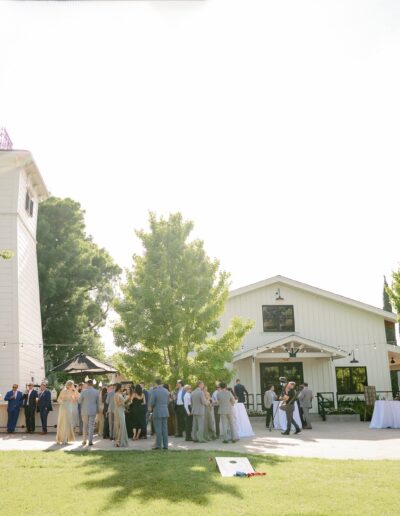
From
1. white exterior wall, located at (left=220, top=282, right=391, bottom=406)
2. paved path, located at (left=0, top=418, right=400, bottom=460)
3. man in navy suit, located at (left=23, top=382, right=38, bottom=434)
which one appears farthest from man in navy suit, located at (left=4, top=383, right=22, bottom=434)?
white exterior wall, located at (left=220, top=282, right=391, bottom=406)

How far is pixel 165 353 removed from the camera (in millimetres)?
19375

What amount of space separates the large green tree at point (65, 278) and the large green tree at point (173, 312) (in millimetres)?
15189

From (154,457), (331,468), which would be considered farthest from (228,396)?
(331,468)

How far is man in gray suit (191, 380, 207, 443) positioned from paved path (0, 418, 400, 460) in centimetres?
38

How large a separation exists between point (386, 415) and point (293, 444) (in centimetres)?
657

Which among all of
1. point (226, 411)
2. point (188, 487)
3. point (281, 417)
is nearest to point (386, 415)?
point (281, 417)

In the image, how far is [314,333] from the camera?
88.5 ft

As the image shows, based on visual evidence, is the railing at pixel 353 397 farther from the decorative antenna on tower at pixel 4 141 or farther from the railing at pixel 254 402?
the decorative antenna on tower at pixel 4 141

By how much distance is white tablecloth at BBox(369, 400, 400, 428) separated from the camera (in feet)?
61.5

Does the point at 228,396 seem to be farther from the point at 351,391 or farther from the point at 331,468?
the point at 351,391

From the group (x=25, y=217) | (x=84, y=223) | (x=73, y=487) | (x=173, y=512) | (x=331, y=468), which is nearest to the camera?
(x=173, y=512)

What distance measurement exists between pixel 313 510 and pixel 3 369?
1618cm

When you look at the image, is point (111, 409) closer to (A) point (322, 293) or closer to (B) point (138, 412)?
(B) point (138, 412)

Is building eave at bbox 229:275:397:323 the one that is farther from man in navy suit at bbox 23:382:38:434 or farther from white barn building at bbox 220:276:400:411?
man in navy suit at bbox 23:382:38:434
